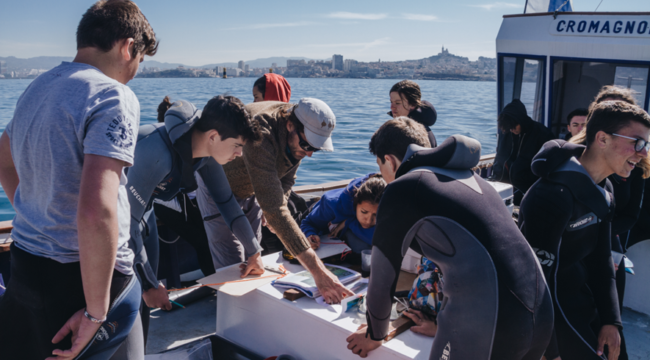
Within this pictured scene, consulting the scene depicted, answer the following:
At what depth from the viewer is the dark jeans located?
113 cm

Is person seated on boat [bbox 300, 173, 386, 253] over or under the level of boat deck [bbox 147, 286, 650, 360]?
over

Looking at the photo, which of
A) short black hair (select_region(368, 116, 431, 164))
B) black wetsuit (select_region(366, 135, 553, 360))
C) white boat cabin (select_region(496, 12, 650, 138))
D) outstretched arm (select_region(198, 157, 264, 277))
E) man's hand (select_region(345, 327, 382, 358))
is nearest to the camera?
black wetsuit (select_region(366, 135, 553, 360))

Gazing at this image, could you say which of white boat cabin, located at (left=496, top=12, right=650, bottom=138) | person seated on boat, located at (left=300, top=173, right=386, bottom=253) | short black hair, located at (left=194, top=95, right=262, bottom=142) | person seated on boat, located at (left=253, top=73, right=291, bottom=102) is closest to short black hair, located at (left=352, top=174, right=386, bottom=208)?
person seated on boat, located at (left=300, top=173, right=386, bottom=253)

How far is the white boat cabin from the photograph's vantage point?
4.96 metres

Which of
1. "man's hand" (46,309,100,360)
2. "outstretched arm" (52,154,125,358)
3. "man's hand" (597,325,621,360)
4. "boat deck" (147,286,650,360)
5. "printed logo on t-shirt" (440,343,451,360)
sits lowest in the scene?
"boat deck" (147,286,650,360)

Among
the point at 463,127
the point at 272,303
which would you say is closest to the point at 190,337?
the point at 272,303

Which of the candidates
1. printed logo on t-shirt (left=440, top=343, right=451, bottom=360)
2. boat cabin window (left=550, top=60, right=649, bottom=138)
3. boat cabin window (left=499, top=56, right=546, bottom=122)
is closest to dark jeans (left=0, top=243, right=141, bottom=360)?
printed logo on t-shirt (left=440, top=343, right=451, bottom=360)

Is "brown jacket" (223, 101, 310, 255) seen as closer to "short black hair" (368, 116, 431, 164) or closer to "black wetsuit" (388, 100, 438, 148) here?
"short black hair" (368, 116, 431, 164)

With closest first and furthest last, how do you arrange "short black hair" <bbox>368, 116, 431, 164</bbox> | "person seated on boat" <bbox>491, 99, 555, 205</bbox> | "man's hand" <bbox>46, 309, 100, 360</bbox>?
"man's hand" <bbox>46, 309, 100, 360</bbox>, "short black hair" <bbox>368, 116, 431, 164</bbox>, "person seated on boat" <bbox>491, 99, 555, 205</bbox>

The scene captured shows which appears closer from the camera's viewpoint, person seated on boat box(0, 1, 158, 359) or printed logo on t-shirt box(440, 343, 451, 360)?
person seated on boat box(0, 1, 158, 359)

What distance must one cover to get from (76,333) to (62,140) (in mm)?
491

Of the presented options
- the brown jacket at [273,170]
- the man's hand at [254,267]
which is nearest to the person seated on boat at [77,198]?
the brown jacket at [273,170]

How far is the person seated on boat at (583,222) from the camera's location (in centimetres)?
167

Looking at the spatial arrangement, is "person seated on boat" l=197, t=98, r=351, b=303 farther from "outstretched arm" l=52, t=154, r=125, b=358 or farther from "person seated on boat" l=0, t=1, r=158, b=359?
"outstretched arm" l=52, t=154, r=125, b=358
